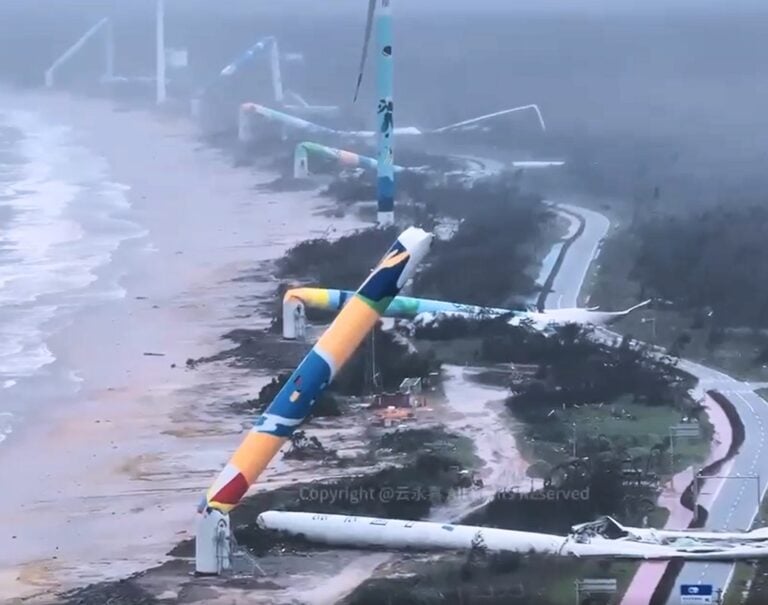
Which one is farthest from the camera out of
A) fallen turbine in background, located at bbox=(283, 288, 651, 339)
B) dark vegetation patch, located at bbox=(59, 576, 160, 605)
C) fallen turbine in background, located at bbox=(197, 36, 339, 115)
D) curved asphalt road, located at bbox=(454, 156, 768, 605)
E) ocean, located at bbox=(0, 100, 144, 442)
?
fallen turbine in background, located at bbox=(197, 36, 339, 115)

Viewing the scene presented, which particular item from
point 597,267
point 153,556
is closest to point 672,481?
point 153,556

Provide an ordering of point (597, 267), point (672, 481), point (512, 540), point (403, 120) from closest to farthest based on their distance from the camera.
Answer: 1. point (512, 540)
2. point (672, 481)
3. point (597, 267)
4. point (403, 120)

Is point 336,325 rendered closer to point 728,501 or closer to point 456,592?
point 456,592

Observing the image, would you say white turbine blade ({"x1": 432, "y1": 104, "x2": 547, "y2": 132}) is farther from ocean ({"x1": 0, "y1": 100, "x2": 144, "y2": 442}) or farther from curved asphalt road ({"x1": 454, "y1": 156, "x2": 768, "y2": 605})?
curved asphalt road ({"x1": 454, "y1": 156, "x2": 768, "y2": 605})

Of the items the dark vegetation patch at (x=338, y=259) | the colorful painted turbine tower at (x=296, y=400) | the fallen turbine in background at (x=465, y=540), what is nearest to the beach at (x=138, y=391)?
the dark vegetation patch at (x=338, y=259)

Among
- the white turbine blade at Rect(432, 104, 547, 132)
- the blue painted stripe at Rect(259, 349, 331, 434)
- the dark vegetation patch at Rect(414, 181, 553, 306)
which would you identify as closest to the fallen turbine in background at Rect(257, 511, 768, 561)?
the blue painted stripe at Rect(259, 349, 331, 434)

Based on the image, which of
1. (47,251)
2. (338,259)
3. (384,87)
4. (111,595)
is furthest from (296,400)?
(47,251)

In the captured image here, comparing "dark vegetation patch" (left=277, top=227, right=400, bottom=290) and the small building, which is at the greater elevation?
the small building
